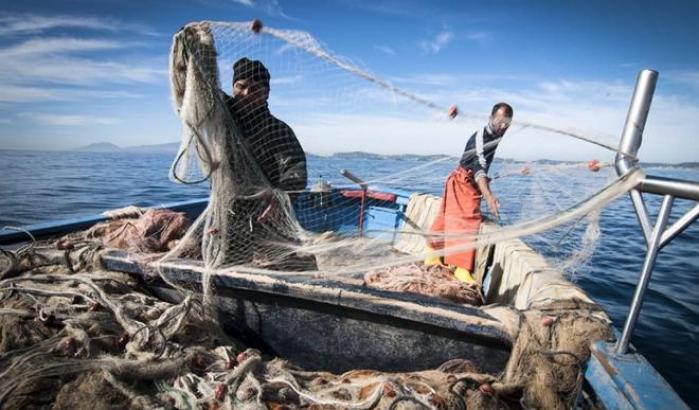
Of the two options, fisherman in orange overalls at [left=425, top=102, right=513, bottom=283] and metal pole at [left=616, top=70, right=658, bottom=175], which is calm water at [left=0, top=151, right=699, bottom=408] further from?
metal pole at [left=616, top=70, right=658, bottom=175]

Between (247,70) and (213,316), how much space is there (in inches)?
86.6

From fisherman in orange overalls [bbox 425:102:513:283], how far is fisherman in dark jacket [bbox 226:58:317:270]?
6.72 feet

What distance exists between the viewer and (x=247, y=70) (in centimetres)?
330

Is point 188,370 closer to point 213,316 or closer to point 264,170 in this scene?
point 213,316

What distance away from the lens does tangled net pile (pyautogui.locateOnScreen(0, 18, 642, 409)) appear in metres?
2.09

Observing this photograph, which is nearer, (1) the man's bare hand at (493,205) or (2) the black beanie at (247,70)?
(2) the black beanie at (247,70)

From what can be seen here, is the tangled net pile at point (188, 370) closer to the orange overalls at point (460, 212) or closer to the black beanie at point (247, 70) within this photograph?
the black beanie at point (247, 70)

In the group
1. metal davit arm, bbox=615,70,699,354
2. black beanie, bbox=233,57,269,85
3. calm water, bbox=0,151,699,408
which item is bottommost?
calm water, bbox=0,151,699,408

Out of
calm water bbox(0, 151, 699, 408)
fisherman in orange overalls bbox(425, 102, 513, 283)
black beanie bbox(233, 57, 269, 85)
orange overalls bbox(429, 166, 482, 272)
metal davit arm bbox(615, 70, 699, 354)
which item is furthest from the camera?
orange overalls bbox(429, 166, 482, 272)

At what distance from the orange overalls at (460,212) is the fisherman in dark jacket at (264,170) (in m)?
2.13

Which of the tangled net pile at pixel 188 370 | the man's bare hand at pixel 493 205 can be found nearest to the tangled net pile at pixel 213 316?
the tangled net pile at pixel 188 370

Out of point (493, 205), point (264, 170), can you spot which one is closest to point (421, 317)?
point (264, 170)

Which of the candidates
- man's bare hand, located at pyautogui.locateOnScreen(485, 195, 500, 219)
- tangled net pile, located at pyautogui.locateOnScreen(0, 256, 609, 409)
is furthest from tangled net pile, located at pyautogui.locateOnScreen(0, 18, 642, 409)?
man's bare hand, located at pyautogui.locateOnScreen(485, 195, 500, 219)

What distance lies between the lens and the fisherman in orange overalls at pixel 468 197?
4.61 metres
